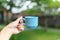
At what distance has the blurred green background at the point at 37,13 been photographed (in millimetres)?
1451

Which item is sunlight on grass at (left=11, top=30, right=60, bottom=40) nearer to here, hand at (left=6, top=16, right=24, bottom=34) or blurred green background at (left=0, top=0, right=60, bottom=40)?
blurred green background at (left=0, top=0, right=60, bottom=40)

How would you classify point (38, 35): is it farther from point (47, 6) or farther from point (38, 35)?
point (47, 6)

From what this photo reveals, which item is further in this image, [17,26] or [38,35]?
[38,35]

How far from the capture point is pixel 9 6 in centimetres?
154

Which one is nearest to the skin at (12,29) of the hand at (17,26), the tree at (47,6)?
the hand at (17,26)

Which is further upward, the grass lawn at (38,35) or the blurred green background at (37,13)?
the blurred green background at (37,13)

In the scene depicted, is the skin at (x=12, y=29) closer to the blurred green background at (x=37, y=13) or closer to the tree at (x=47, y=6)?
the blurred green background at (x=37, y=13)

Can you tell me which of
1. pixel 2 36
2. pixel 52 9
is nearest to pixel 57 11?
pixel 52 9

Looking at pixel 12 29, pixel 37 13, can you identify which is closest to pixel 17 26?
pixel 12 29

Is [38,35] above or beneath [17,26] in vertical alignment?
beneath

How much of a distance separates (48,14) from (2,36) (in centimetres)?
89

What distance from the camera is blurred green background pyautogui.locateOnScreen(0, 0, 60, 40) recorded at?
4.76 ft

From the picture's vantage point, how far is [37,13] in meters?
1.47

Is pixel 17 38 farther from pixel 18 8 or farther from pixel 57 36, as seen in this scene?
pixel 57 36
